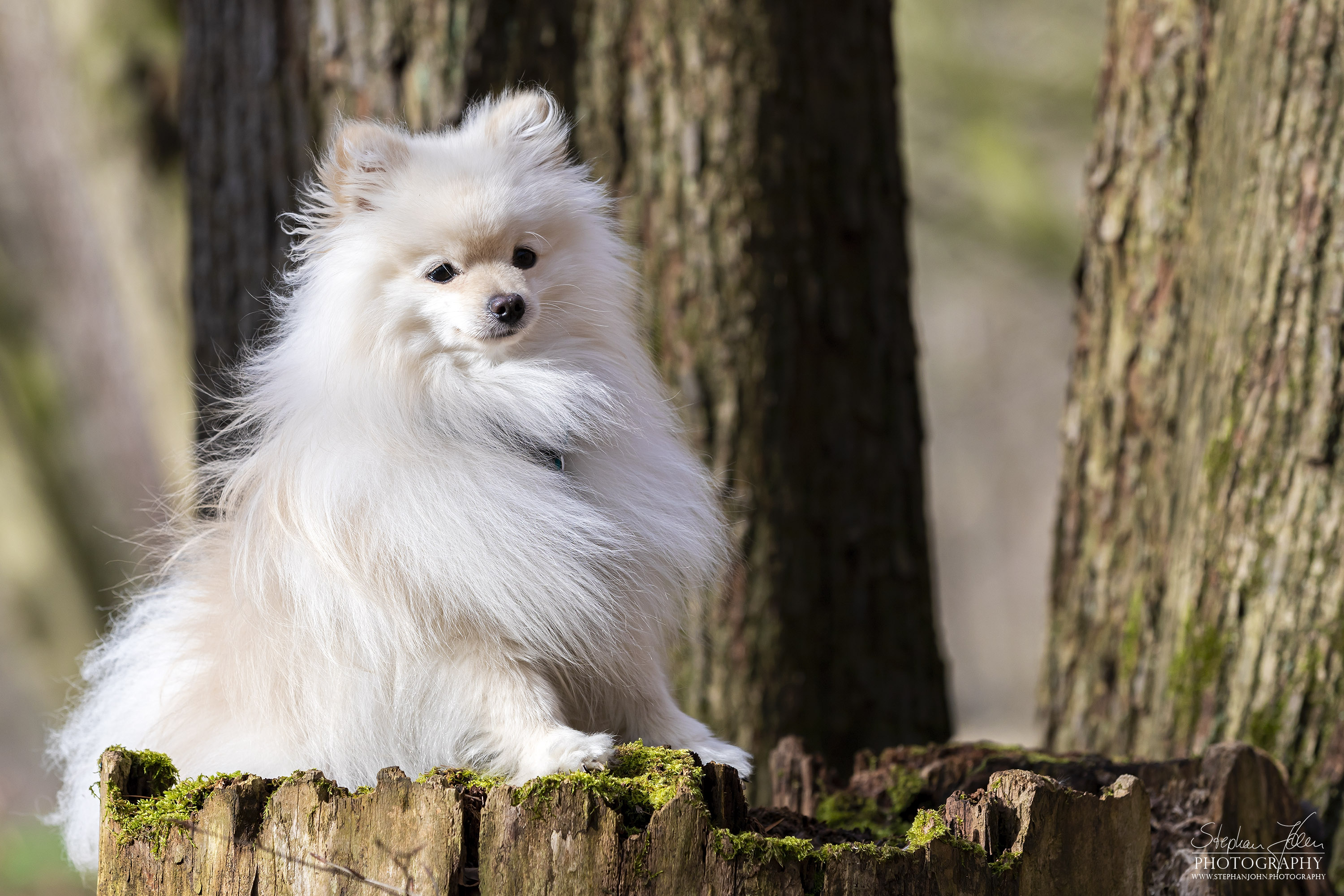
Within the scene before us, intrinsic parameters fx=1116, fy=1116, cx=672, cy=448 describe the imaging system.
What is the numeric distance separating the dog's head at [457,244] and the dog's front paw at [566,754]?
77 cm

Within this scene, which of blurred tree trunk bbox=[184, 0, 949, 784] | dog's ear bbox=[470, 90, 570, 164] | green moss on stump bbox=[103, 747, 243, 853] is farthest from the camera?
blurred tree trunk bbox=[184, 0, 949, 784]

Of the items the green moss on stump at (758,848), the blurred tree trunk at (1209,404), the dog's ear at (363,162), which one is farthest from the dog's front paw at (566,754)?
the blurred tree trunk at (1209,404)

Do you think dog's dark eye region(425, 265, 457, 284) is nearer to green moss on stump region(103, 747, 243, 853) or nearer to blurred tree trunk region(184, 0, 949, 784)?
green moss on stump region(103, 747, 243, 853)

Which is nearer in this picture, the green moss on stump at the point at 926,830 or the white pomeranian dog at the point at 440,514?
the green moss on stump at the point at 926,830

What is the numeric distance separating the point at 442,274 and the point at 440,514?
521 mm

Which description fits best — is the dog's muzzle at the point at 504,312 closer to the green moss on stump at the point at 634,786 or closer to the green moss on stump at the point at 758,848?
the green moss on stump at the point at 634,786

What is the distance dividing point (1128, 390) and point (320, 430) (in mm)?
2651

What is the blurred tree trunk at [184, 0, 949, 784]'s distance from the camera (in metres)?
3.58

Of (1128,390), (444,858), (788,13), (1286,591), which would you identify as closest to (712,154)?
(788,13)

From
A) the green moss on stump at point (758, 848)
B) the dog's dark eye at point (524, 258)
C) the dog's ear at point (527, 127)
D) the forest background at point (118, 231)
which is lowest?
the green moss on stump at point (758, 848)

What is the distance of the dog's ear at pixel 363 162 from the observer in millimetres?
2314

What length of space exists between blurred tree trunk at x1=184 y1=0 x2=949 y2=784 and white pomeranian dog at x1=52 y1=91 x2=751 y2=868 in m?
1.14

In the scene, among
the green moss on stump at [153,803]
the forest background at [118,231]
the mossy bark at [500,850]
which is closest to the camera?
the mossy bark at [500,850]

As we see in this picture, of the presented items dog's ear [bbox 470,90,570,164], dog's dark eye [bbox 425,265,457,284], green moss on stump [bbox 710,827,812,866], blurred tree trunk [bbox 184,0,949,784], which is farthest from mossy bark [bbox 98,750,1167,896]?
blurred tree trunk [bbox 184,0,949,784]
